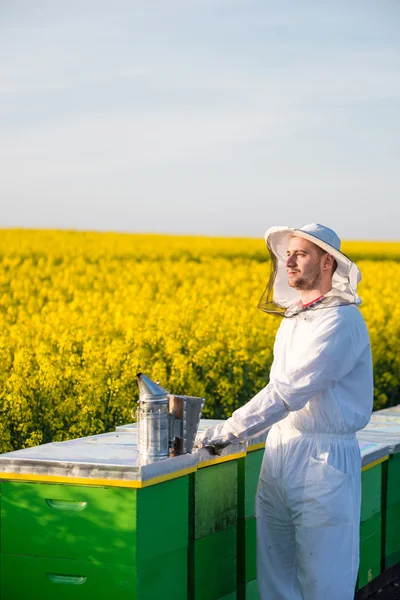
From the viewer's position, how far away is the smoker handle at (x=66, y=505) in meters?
3.83

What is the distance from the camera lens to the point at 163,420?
12.8 feet

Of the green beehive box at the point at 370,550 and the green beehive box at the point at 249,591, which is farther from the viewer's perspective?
the green beehive box at the point at 370,550

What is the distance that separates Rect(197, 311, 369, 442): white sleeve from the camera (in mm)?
3893

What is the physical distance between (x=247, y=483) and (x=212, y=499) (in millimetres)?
315

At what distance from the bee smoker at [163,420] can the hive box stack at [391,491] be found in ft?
6.81

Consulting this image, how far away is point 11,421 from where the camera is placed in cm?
653

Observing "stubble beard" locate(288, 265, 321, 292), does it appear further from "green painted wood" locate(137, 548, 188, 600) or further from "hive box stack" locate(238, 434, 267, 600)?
"green painted wood" locate(137, 548, 188, 600)

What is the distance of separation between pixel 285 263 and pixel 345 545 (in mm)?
1165

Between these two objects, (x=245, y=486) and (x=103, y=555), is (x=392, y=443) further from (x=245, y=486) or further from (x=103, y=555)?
(x=103, y=555)

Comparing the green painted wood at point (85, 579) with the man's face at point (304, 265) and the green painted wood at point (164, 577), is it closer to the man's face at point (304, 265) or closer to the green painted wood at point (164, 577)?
the green painted wood at point (164, 577)

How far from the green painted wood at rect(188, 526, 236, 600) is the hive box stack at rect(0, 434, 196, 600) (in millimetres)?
181

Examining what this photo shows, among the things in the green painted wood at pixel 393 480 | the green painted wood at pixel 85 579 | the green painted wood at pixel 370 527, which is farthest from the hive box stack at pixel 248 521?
the green painted wood at pixel 393 480

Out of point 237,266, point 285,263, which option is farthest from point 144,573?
point 237,266

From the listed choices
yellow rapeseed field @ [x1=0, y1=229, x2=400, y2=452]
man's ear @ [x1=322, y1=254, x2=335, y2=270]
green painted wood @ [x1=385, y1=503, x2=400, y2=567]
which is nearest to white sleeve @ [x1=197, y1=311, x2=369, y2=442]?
man's ear @ [x1=322, y1=254, x2=335, y2=270]
